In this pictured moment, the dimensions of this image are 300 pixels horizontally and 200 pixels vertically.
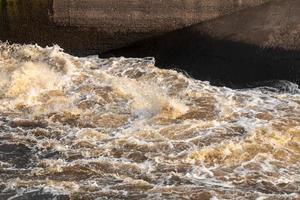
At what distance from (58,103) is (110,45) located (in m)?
3.41

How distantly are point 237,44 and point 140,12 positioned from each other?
101 inches

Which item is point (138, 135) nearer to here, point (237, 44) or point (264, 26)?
point (237, 44)

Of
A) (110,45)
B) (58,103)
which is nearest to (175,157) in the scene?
(58,103)

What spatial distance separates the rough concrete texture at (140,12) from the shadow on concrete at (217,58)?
0.35 metres

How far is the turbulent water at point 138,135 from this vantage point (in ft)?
26.0

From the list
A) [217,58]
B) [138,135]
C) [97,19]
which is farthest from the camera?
[97,19]

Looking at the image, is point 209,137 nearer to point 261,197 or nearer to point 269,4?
point 261,197

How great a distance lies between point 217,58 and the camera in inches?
539

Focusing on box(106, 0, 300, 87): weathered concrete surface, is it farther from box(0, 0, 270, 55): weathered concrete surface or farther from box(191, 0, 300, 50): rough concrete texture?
box(0, 0, 270, 55): weathered concrete surface

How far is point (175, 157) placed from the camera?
8797 millimetres

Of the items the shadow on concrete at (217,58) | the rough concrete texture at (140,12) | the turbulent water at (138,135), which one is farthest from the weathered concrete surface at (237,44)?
the turbulent water at (138,135)

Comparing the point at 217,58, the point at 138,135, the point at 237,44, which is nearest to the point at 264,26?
the point at 237,44

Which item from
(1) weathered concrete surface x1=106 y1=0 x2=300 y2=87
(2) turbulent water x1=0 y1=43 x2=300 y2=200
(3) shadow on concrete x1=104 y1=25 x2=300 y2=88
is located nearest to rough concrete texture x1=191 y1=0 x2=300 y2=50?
(1) weathered concrete surface x1=106 y1=0 x2=300 y2=87

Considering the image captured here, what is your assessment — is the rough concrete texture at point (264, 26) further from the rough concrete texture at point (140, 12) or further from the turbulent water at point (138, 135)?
the turbulent water at point (138, 135)
